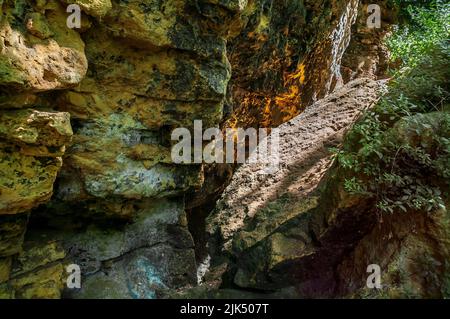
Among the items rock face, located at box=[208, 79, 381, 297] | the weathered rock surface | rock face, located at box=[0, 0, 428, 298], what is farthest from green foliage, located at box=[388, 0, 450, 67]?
rock face, located at box=[0, 0, 428, 298]

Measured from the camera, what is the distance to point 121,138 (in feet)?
11.6

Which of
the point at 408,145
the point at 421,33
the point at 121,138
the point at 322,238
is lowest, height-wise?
the point at 322,238

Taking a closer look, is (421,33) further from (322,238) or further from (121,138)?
(121,138)

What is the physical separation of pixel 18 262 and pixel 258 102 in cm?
346

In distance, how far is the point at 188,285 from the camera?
13.4 ft

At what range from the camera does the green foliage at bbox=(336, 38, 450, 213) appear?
2.99m

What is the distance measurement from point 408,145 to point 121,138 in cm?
244

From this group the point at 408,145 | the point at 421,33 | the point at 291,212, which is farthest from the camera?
the point at 421,33

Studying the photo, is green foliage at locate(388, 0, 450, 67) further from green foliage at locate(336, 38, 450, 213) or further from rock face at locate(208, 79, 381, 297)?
rock face at locate(208, 79, 381, 297)

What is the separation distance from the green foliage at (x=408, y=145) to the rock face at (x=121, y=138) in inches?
35.8

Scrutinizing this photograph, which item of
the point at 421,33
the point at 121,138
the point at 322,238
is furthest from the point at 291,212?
the point at 421,33

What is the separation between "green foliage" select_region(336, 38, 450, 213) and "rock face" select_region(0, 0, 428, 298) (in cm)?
91
